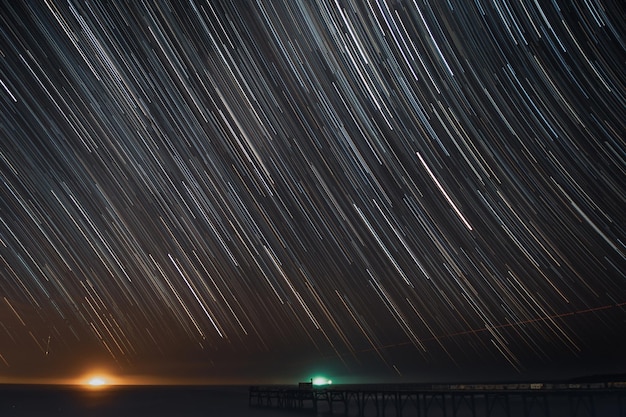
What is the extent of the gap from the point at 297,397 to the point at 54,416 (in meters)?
33.3

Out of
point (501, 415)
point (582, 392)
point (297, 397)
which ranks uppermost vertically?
point (297, 397)

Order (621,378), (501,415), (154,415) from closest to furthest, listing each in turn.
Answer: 1. (621,378)
2. (501,415)
3. (154,415)

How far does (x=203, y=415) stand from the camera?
7300cm

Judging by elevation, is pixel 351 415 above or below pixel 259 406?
below

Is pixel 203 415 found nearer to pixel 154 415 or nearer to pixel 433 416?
pixel 154 415

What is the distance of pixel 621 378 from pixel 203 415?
5281 cm

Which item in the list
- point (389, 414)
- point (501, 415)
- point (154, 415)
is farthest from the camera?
point (389, 414)

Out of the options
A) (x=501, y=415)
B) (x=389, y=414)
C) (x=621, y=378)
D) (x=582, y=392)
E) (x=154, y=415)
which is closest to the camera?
(x=582, y=392)

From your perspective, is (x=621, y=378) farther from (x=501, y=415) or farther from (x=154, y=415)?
(x=154, y=415)

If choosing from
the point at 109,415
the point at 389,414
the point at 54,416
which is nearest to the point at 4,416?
the point at 54,416

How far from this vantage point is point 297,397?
7350 cm

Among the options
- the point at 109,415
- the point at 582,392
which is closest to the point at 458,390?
the point at 582,392

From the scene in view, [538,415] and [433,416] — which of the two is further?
[433,416]

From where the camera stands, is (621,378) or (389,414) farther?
(389,414)
